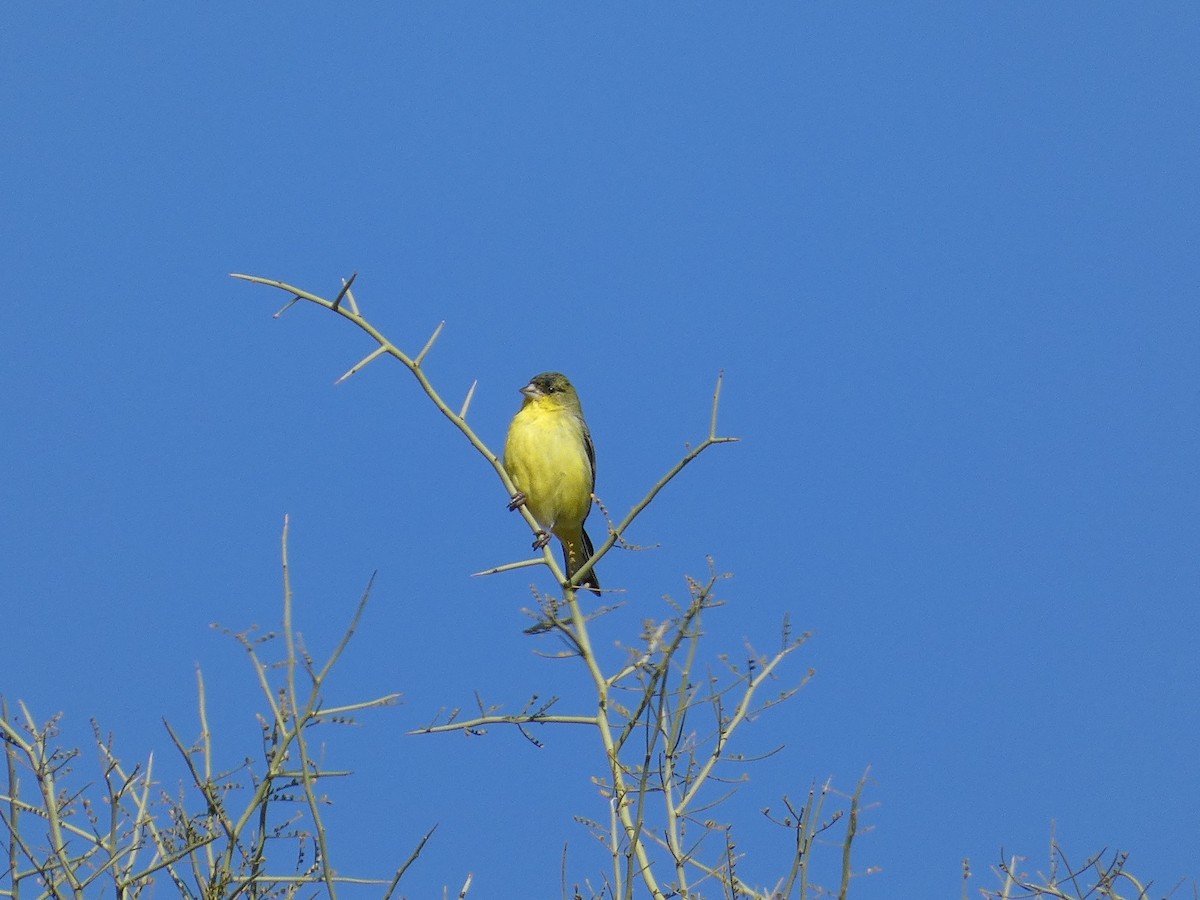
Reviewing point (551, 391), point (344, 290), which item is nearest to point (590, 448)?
point (551, 391)

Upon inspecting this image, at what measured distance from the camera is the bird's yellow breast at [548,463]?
780 centimetres

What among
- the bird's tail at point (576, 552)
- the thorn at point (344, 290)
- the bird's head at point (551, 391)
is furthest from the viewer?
the bird's tail at point (576, 552)

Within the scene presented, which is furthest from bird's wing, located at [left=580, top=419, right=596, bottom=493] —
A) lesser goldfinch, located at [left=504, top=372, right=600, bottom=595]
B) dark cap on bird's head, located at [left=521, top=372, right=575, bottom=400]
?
dark cap on bird's head, located at [left=521, top=372, right=575, bottom=400]

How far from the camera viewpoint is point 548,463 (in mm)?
7809

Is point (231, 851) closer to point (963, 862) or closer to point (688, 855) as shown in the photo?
point (688, 855)

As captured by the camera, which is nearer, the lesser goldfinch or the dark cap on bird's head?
the lesser goldfinch

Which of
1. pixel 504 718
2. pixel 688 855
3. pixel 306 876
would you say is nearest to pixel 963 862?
pixel 688 855

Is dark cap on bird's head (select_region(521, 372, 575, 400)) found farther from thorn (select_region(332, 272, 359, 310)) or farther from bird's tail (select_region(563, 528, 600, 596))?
thorn (select_region(332, 272, 359, 310))

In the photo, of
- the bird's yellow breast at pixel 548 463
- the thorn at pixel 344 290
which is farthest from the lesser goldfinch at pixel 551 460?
the thorn at pixel 344 290

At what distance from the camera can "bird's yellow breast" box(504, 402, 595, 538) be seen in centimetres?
780

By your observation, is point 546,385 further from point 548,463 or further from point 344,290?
point 344,290

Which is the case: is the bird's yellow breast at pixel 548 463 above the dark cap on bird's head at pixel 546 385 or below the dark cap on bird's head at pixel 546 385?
below

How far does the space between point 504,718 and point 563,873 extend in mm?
542

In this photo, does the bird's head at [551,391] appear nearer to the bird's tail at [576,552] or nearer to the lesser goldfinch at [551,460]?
the lesser goldfinch at [551,460]
